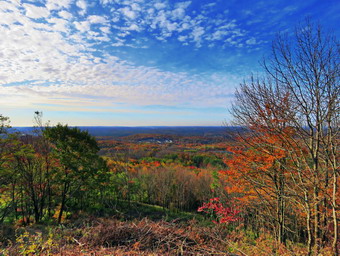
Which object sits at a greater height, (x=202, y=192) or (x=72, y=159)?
(x=72, y=159)

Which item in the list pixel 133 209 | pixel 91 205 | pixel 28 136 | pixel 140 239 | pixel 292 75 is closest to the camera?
pixel 292 75

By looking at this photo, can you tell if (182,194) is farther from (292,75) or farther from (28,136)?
(292,75)

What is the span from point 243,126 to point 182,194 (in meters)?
17.7

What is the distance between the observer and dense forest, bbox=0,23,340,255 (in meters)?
4.88

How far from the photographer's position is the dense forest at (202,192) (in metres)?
4.88

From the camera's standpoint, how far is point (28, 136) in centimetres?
1709

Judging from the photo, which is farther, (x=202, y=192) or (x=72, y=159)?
(x=202, y=192)

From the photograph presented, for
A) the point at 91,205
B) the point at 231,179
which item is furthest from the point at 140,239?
the point at 91,205

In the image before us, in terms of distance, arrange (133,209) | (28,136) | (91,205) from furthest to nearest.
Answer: (133,209), (91,205), (28,136)

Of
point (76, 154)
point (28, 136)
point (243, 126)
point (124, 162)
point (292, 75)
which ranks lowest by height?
point (124, 162)

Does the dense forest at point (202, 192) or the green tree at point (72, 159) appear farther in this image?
the green tree at point (72, 159)

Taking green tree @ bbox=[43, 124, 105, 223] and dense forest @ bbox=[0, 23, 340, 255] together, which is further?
green tree @ bbox=[43, 124, 105, 223]

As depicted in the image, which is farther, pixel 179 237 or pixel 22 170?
pixel 22 170

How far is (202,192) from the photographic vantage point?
22.3 metres
